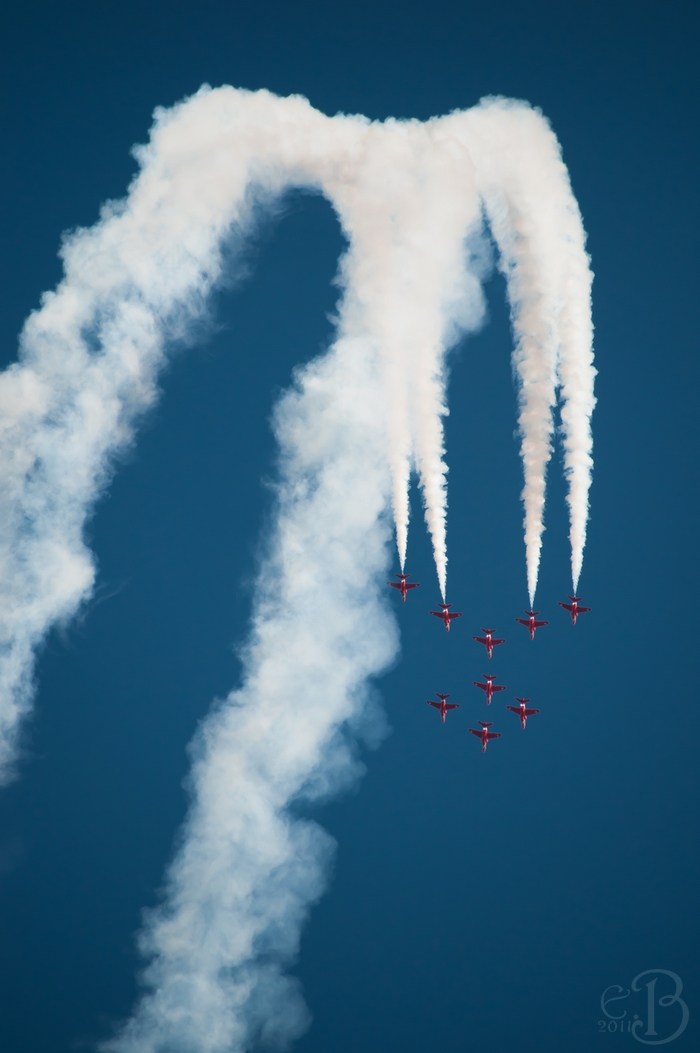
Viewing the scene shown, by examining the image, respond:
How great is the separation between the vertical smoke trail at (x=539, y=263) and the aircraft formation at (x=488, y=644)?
5.23 meters

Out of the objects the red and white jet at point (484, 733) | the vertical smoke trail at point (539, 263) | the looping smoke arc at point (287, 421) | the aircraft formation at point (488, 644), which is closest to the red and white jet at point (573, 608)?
the aircraft formation at point (488, 644)

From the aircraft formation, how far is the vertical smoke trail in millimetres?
5234

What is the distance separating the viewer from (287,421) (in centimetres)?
2984

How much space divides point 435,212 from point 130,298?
11.0 m

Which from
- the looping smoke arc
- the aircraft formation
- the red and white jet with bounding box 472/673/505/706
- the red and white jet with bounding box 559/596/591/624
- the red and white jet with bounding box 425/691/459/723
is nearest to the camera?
the looping smoke arc

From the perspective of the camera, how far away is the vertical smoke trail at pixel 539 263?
24266mm

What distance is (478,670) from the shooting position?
33.5 meters

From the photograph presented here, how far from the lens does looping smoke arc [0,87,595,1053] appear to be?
2477 cm

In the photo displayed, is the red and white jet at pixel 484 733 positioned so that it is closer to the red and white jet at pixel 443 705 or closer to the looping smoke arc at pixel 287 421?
the red and white jet at pixel 443 705

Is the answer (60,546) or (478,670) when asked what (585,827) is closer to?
(478,670)
